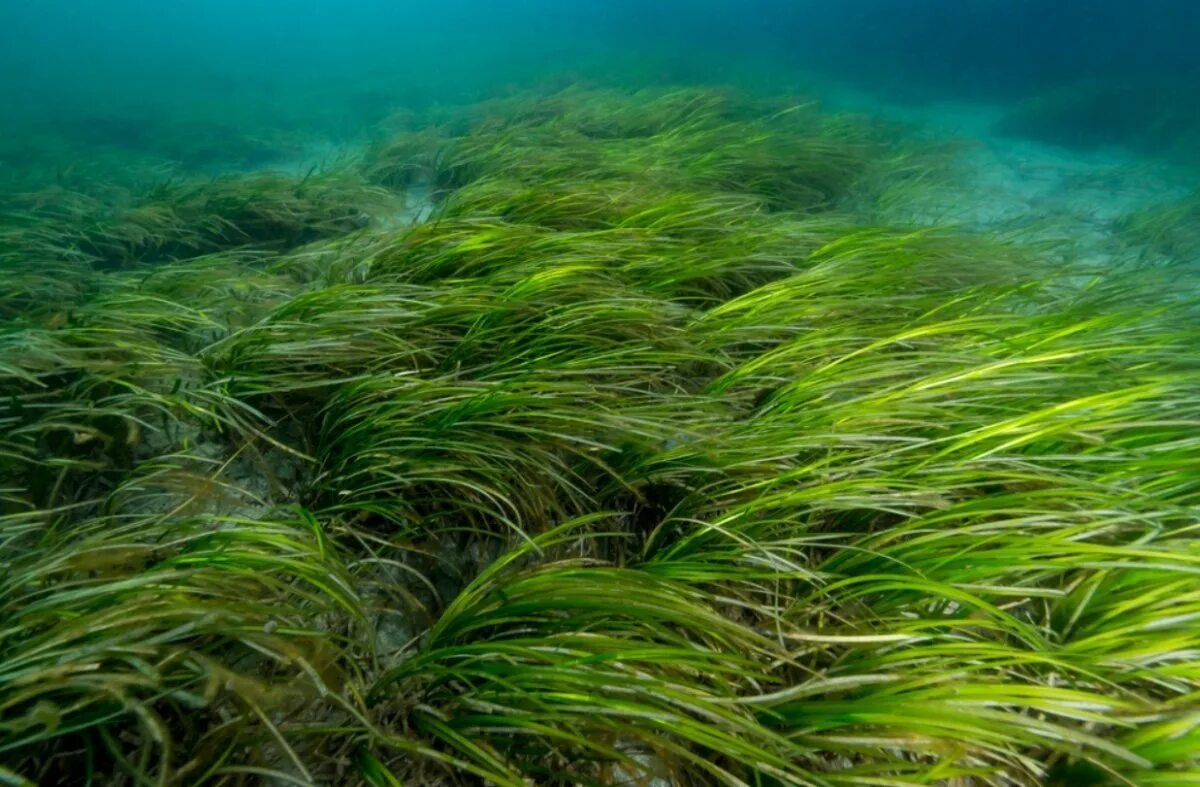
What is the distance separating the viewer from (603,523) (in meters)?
1.70

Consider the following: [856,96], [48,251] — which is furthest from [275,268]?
[856,96]

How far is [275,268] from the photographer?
3344 millimetres

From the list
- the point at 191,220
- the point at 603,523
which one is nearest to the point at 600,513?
the point at 603,523

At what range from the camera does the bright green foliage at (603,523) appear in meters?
1.00

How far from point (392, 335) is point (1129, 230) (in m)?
6.54

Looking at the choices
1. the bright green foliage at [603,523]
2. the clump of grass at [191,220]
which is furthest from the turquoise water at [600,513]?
the clump of grass at [191,220]

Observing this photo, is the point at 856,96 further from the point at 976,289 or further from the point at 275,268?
the point at 275,268

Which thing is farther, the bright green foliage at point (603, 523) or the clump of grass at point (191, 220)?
the clump of grass at point (191, 220)

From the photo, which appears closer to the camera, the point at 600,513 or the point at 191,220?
the point at 600,513

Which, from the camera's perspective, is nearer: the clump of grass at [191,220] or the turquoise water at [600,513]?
the turquoise water at [600,513]

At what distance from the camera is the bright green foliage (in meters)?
1.00

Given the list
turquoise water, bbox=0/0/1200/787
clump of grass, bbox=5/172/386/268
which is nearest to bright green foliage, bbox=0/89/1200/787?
turquoise water, bbox=0/0/1200/787

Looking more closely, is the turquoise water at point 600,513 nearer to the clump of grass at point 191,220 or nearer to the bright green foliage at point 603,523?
the bright green foliage at point 603,523

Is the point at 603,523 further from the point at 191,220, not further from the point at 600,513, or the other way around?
the point at 191,220
